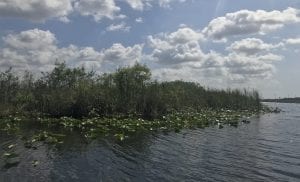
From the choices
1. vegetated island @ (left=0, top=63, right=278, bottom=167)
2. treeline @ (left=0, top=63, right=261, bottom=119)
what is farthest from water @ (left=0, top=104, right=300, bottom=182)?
treeline @ (left=0, top=63, right=261, bottom=119)

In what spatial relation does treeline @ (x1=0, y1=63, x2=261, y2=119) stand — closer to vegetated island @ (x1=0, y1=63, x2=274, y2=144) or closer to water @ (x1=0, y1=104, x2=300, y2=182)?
vegetated island @ (x1=0, y1=63, x2=274, y2=144)

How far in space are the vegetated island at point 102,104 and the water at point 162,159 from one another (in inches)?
346

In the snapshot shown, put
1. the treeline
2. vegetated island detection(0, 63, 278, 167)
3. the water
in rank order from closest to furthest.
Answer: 1. the water
2. vegetated island detection(0, 63, 278, 167)
3. the treeline

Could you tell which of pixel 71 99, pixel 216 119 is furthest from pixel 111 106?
pixel 216 119

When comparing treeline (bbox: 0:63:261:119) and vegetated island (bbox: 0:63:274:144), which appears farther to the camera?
treeline (bbox: 0:63:261:119)

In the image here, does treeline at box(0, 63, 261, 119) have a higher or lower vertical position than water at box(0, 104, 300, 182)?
higher

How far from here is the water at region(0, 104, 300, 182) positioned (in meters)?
25.2

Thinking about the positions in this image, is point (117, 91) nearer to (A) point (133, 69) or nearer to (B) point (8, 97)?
(A) point (133, 69)

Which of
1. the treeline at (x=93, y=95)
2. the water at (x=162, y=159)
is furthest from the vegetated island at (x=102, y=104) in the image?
the water at (x=162, y=159)

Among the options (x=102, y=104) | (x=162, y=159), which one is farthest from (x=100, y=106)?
Answer: (x=162, y=159)

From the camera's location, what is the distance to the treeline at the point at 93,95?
216ft

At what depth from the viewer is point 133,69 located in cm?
7681

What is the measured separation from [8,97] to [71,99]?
56.1ft

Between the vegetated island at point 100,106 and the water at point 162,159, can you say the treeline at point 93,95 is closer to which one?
the vegetated island at point 100,106
